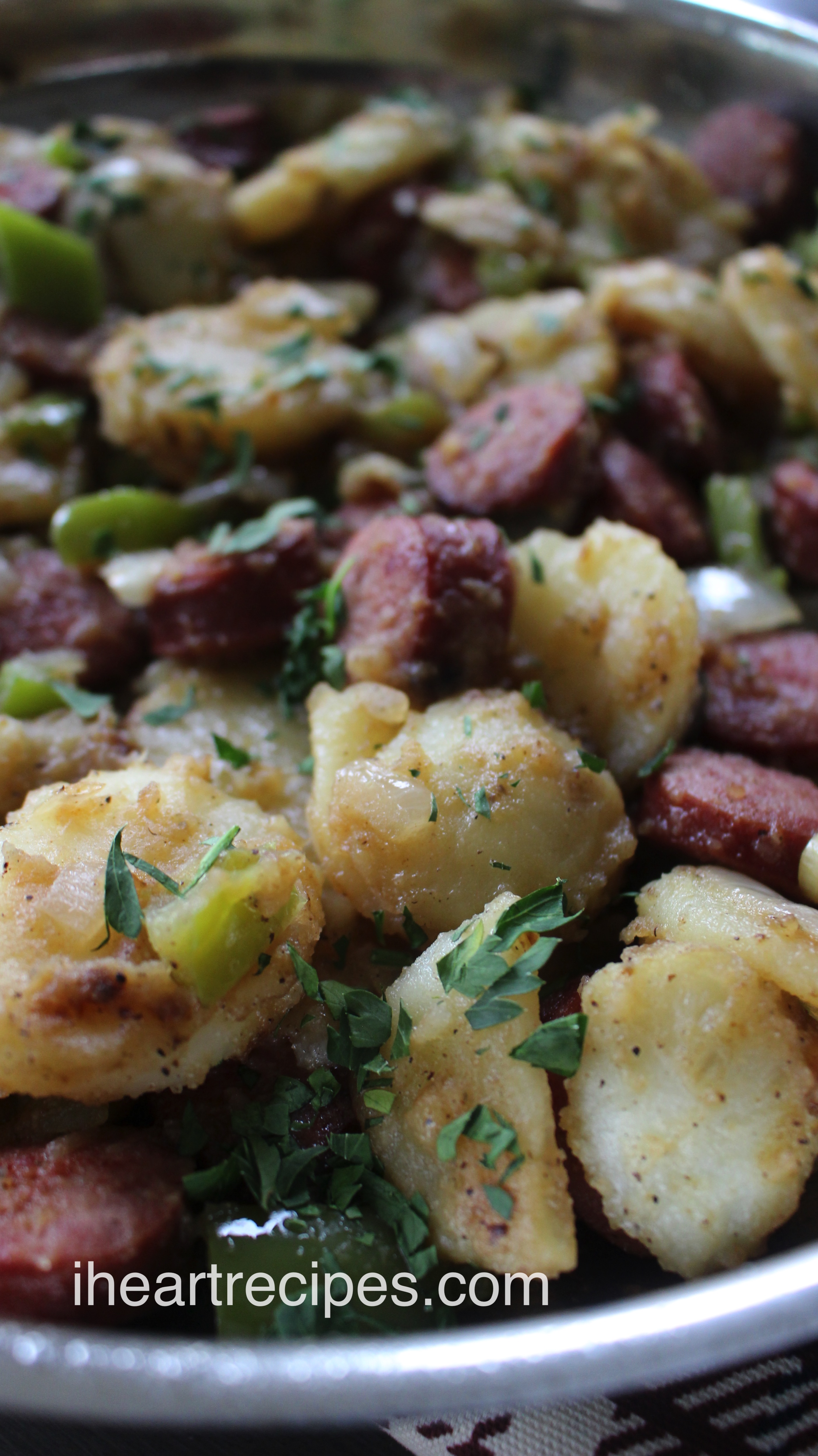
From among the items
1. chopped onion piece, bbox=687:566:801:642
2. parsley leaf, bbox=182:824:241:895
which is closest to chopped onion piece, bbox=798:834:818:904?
chopped onion piece, bbox=687:566:801:642

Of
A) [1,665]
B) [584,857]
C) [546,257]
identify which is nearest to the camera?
[584,857]

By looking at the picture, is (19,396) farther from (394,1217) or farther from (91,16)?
(394,1217)

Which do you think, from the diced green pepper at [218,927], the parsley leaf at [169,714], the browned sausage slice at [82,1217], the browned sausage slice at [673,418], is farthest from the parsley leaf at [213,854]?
the browned sausage slice at [673,418]

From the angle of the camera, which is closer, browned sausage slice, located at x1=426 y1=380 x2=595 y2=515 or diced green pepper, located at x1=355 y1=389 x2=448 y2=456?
browned sausage slice, located at x1=426 y1=380 x2=595 y2=515

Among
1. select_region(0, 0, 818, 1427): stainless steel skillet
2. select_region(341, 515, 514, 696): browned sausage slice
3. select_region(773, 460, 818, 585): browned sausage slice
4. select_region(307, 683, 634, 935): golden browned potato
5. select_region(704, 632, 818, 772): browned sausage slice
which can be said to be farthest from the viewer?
select_region(0, 0, 818, 1427): stainless steel skillet

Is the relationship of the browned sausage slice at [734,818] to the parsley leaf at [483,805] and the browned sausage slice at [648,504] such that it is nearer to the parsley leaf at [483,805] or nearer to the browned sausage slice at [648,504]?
→ the parsley leaf at [483,805]

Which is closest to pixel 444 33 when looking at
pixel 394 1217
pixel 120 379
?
pixel 120 379

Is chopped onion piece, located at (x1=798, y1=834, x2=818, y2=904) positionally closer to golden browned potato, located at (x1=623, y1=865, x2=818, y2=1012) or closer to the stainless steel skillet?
golden browned potato, located at (x1=623, y1=865, x2=818, y2=1012)
